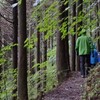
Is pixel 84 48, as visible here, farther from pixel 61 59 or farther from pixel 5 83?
pixel 5 83

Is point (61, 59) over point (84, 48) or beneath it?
beneath

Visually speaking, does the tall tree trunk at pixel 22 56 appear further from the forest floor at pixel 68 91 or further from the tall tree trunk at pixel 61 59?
the tall tree trunk at pixel 61 59

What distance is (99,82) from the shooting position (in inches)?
298

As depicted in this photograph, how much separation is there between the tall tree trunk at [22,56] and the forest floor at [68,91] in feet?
2.85

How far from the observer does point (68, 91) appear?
9.96 m

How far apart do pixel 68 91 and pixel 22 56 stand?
2026 millimetres

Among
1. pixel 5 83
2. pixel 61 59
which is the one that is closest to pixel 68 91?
pixel 61 59

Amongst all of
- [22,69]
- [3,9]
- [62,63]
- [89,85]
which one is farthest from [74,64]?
[89,85]

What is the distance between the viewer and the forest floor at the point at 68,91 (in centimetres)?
918

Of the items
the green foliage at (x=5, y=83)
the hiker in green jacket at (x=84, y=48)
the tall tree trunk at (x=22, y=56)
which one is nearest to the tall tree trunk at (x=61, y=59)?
the hiker in green jacket at (x=84, y=48)

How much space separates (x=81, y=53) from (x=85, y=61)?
0.40m

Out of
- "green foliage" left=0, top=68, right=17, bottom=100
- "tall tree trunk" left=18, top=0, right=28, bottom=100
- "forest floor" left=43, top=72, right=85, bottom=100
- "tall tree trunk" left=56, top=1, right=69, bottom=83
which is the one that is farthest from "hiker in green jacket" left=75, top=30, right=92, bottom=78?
"green foliage" left=0, top=68, right=17, bottom=100

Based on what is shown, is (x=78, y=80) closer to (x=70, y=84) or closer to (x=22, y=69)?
(x=70, y=84)

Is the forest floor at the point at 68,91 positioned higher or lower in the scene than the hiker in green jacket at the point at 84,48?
lower
